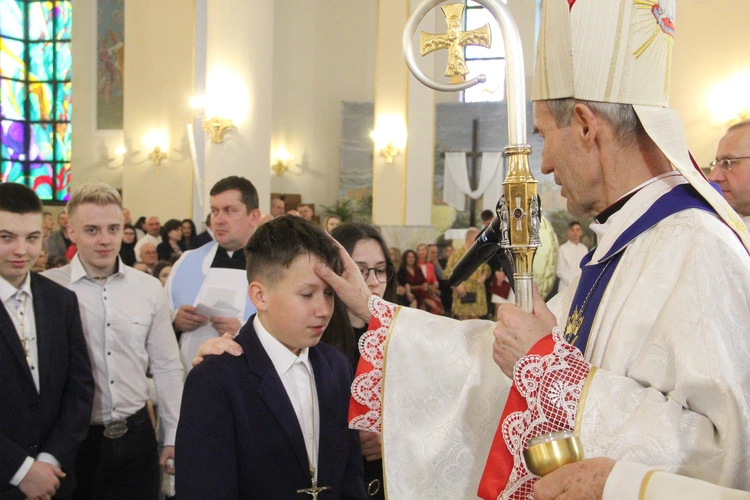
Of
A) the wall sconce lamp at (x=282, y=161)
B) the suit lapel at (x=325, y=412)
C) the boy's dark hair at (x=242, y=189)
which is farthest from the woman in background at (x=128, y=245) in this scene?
the suit lapel at (x=325, y=412)

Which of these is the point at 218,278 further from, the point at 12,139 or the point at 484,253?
the point at 12,139

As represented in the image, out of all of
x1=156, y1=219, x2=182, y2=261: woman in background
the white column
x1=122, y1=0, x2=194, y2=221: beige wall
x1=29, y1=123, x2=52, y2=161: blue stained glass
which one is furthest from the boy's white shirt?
x1=29, y1=123, x2=52, y2=161: blue stained glass

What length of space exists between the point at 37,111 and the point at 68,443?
56.0 feet

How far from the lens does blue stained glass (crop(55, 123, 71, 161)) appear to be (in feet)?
58.2

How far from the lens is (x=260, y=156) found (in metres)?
9.91

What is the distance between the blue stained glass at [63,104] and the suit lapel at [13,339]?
647 inches

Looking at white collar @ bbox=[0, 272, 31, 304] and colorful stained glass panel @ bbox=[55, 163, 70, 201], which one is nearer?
white collar @ bbox=[0, 272, 31, 304]

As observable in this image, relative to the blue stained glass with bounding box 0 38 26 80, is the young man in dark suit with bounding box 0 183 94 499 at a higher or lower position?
lower

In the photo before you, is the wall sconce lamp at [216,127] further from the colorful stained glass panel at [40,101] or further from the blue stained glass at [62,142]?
the colorful stained glass panel at [40,101]

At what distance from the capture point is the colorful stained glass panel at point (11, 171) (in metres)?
17.3

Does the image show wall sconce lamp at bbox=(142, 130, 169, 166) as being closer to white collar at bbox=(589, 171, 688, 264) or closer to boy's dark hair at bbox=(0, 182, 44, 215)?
boy's dark hair at bbox=(0, 182, 44, 215)

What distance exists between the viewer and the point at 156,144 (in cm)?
1577

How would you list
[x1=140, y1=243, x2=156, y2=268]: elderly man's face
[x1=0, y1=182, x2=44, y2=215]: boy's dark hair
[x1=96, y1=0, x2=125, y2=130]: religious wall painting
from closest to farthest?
1. [x1=0, y1=182, x2=44, y2=215]: boy's dark hair
2. [x1=140, y1=243, x2=156, y2=268]: elderly man's face
3. [x1=96, y1=0, x2=125, y2=130]: religious wall painting

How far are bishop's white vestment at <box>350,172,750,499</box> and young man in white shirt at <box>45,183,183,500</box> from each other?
173 centimetres
